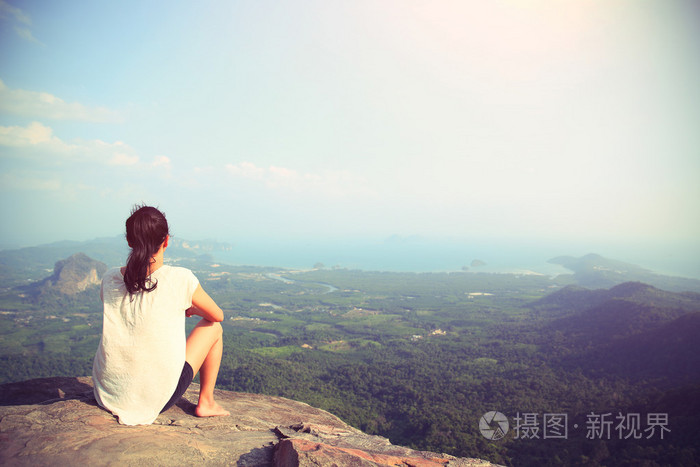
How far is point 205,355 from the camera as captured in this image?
4.09 meters

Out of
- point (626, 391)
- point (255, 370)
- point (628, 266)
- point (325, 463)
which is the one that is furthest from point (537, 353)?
point (628, 266)

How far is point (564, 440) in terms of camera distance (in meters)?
25.1

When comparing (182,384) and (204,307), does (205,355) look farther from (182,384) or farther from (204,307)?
(204,307)

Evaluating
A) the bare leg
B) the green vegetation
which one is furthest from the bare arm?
the green vegetation

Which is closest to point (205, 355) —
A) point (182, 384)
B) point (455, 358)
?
point (182, 384)

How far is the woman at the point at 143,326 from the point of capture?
316 centimetres

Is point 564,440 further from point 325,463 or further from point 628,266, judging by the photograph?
point 628,266

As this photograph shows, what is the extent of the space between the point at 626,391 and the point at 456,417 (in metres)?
17.9

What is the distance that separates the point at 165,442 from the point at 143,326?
1.08m

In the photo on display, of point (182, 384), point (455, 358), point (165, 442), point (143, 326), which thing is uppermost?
point (143, 326)

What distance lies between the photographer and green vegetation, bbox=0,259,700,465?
84.2 feet

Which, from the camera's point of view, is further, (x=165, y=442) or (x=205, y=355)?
(x=205, y=355)

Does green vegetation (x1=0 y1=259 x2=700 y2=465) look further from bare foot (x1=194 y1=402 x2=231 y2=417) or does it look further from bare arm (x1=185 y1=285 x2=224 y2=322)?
bare arm (x1=185 y1=285 x2=224 y2=322)

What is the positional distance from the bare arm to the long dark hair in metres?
0.45
